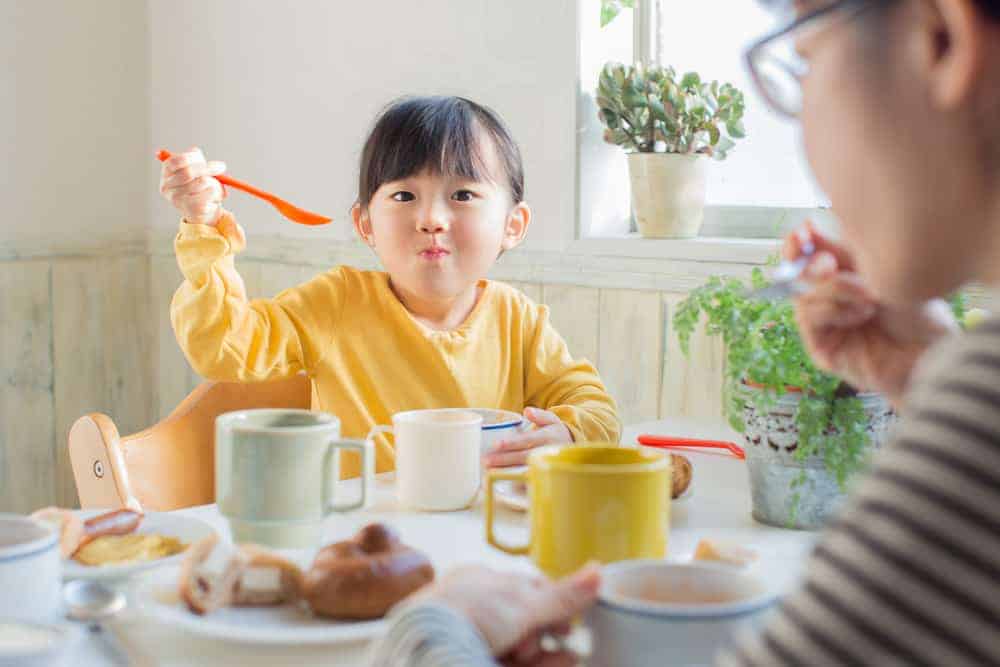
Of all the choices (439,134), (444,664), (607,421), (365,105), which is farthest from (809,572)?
(365,105)

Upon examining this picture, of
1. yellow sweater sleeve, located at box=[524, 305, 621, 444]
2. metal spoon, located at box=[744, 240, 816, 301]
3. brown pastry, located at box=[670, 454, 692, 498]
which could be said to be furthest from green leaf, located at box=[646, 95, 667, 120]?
metal spoon, located at box=[744, 240, 816, 301]

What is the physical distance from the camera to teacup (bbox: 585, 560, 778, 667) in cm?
62

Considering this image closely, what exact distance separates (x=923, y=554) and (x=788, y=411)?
2.04ft

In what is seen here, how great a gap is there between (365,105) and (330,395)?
2.90ft

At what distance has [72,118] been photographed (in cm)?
269

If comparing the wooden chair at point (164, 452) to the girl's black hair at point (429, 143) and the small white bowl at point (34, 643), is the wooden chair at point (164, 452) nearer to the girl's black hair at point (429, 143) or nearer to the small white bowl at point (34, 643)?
the girl's black hair at point (429, 143)

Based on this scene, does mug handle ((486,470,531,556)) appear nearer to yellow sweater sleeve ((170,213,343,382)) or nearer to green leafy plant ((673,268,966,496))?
green leafy plant ((673,268,966,496))

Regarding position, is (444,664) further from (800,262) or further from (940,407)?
(800,262)

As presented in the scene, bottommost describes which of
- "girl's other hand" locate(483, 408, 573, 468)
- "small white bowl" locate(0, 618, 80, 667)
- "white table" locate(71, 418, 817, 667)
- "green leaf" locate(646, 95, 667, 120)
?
"white table" locate(71, 418, 817, 667)

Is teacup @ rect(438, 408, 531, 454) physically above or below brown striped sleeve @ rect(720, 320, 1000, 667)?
below

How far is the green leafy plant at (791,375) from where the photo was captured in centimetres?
101

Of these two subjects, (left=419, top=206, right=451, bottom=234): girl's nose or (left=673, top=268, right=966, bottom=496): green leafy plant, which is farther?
(left=419, top=206, right=451, bottom=234): girl's nose

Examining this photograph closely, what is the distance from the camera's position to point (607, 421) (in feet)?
4.61

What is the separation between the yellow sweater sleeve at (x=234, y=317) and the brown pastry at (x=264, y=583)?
57 centimetres
